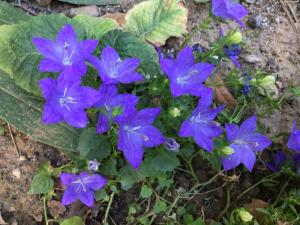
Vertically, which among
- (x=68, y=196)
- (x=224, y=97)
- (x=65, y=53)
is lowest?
(x=68, y=196)

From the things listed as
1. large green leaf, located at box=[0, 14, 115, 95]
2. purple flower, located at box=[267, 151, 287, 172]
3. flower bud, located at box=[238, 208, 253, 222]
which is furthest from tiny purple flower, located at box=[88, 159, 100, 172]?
purple flower, located at box=[267, 151, 287, 172]

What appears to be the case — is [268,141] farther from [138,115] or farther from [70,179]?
[70,179]

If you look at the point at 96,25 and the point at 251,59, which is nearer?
the point at 96,25

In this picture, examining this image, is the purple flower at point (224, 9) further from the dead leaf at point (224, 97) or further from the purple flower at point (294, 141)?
the purple flower at point (294, 141)

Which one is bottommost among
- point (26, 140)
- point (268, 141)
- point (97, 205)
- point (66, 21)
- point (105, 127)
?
point (97, 205)

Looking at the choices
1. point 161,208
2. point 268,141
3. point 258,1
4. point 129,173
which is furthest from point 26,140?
point 258,1

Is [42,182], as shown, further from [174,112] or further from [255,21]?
[255,21]

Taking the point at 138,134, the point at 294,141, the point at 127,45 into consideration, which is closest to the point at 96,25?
the point at 127,45
